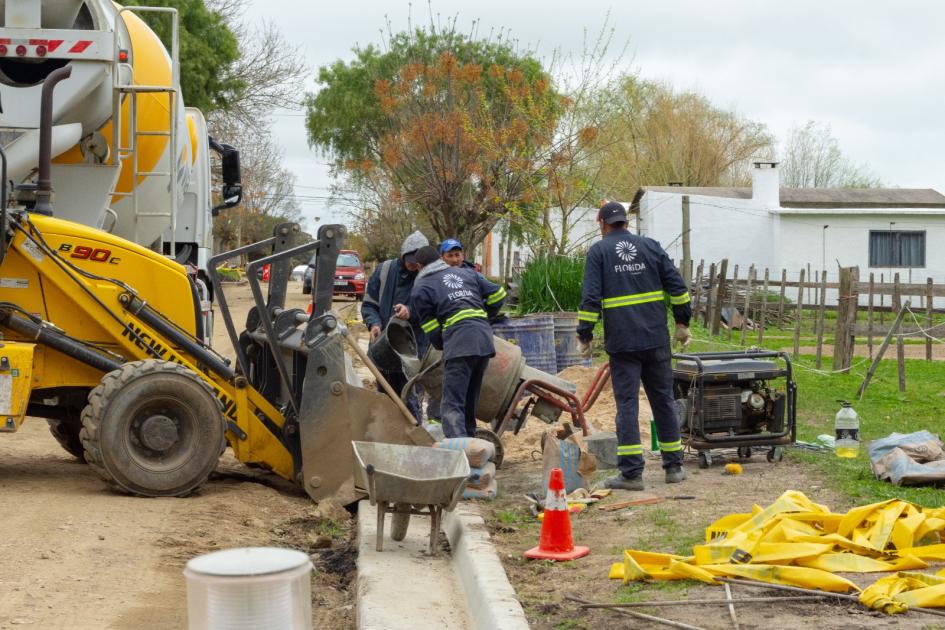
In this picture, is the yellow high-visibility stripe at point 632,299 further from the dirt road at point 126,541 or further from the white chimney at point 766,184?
the white chimney at point 766,184

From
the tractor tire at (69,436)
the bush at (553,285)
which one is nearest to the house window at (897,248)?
the bush at (553,285)

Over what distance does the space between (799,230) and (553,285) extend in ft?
66.1

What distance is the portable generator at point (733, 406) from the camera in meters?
9.07

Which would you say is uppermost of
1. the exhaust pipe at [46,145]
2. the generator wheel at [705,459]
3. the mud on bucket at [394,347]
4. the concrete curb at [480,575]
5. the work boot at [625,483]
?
the exhaust pipe at [46,145]

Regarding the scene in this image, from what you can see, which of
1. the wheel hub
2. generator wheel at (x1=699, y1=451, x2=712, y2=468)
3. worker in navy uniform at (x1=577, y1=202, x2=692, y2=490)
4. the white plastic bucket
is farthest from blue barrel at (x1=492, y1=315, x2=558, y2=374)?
the white plastic bucket

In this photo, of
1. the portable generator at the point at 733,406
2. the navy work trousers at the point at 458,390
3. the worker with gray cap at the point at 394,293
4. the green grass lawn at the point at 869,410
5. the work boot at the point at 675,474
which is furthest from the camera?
the worker with gray cap at the point at 394,293

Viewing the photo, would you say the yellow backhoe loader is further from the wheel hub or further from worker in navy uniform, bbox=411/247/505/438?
worker in navy uniform, bbox=411/247/505/438

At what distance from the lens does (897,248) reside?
38.0 m

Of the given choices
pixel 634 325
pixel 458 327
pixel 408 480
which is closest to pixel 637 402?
pixel 634 325

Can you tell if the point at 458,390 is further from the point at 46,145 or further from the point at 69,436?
the point at 46,145

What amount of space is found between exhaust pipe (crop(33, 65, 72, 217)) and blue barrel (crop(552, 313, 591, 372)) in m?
7.43

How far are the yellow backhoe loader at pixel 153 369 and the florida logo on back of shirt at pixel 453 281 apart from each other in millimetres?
931

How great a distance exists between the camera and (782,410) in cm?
927

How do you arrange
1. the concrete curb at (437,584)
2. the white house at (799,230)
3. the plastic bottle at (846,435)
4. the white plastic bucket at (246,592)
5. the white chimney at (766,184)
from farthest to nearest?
1. the white chimney at (766,184)
2. the white house at (799,230)
3. the plastic bottle at (846,435)
4. the concrete curb at (437,584)
5. the white plastic bucket at (246,592)
